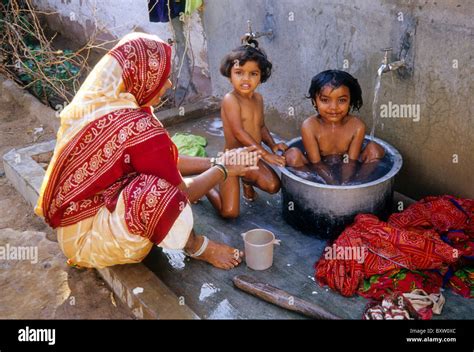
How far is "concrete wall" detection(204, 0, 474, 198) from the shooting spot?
3.56m

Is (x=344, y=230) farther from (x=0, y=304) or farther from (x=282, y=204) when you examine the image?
(x=0, y=304)

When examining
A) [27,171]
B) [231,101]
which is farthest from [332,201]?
[27,171]

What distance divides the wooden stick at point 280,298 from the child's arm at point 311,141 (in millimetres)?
1107

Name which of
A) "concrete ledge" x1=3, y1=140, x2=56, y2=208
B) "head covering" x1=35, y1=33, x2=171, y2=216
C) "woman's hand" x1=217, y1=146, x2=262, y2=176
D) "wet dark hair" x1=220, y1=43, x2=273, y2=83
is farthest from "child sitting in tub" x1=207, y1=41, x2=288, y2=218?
"concrete ledge" x1=3, y1=140, x2=56, y2=208

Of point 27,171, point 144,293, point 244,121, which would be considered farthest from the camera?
point 27,171

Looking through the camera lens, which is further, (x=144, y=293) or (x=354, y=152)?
(x=354, y=152)

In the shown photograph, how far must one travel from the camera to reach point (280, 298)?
3.05 meters

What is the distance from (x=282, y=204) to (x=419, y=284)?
49.8 inches

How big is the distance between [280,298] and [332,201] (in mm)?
822

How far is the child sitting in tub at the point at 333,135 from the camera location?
371 cm

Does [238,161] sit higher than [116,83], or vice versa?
[116,83]

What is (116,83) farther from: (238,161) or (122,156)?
(238,161)

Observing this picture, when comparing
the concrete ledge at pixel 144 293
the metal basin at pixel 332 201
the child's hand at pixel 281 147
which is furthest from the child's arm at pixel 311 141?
the concrete ledge at pixel 144 293
